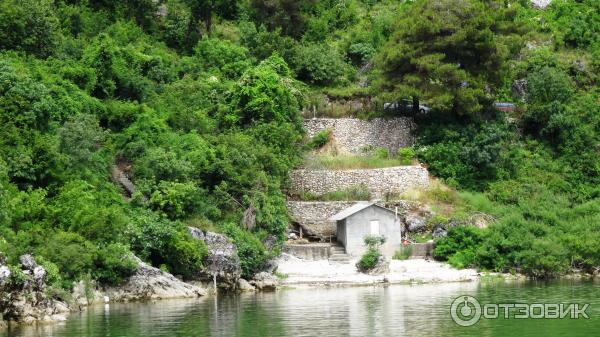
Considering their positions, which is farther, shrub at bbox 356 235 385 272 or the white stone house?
the white stone house

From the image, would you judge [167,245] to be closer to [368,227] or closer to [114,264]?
[114,264]

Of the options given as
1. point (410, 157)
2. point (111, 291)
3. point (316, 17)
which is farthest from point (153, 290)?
point (316, 17)

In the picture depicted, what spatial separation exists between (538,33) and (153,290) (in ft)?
126

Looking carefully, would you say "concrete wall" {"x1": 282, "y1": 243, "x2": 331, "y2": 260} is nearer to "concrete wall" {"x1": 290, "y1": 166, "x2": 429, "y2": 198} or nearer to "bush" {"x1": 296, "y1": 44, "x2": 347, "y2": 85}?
"concrete wall" {"x1": 290, "y1": 166, "x2": 429, "y2": 198}

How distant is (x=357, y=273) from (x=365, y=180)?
916 cm

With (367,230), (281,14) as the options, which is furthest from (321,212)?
(281,14)

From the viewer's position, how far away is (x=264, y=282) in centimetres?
4941

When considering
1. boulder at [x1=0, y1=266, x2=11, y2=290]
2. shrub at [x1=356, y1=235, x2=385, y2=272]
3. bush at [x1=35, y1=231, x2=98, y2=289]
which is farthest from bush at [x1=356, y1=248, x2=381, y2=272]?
boulder at [x1=0, y1=266, x2=11, y2=290]

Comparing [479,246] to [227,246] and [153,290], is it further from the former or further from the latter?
[153,290]

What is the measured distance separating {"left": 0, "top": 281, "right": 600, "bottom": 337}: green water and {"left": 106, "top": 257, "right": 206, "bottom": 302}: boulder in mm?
1064

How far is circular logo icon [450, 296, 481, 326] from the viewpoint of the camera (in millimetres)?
35938

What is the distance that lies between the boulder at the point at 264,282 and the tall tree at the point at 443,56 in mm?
15922

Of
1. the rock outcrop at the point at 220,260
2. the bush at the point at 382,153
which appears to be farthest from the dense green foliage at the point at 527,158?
the rock outcrop at the point at 220,260

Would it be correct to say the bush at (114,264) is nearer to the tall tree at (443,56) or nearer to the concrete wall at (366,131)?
the concrete wall at (366,131)
